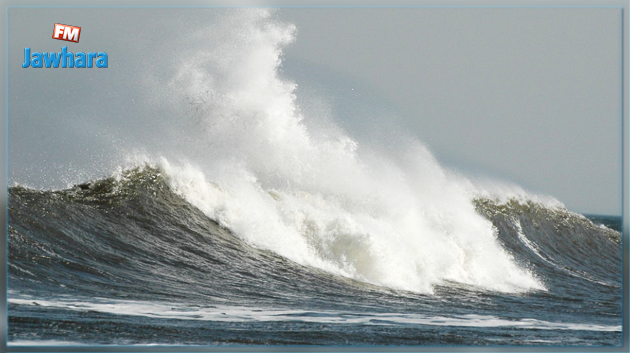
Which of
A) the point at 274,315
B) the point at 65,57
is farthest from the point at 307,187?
the point at 65,57

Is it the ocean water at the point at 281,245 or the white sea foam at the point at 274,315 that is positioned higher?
the ocean water at the point at 281,245

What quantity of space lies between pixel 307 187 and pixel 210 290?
2291 mm

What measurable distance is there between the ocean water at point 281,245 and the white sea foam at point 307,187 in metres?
0.02

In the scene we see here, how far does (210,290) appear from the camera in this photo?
23.9ft

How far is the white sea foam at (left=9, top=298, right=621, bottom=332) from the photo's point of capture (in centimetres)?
661

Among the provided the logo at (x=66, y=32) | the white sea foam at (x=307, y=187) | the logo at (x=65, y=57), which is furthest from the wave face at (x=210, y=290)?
the logo at (x=66, y=32)

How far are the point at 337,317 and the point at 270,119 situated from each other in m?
2.89

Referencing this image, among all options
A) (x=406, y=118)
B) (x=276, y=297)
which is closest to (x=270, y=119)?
(x=406, y=118)

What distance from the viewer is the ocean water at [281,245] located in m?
6.76

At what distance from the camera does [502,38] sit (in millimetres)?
7508

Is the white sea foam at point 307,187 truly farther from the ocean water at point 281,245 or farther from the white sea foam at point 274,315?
the white sea foam at point 274,315

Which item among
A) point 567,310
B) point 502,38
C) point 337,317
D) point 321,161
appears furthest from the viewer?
point 321,161

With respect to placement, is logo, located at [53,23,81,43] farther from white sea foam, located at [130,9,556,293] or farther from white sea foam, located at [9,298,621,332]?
white sea foam, located at [9,298,621,332]

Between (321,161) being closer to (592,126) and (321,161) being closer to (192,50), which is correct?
(192,50)
